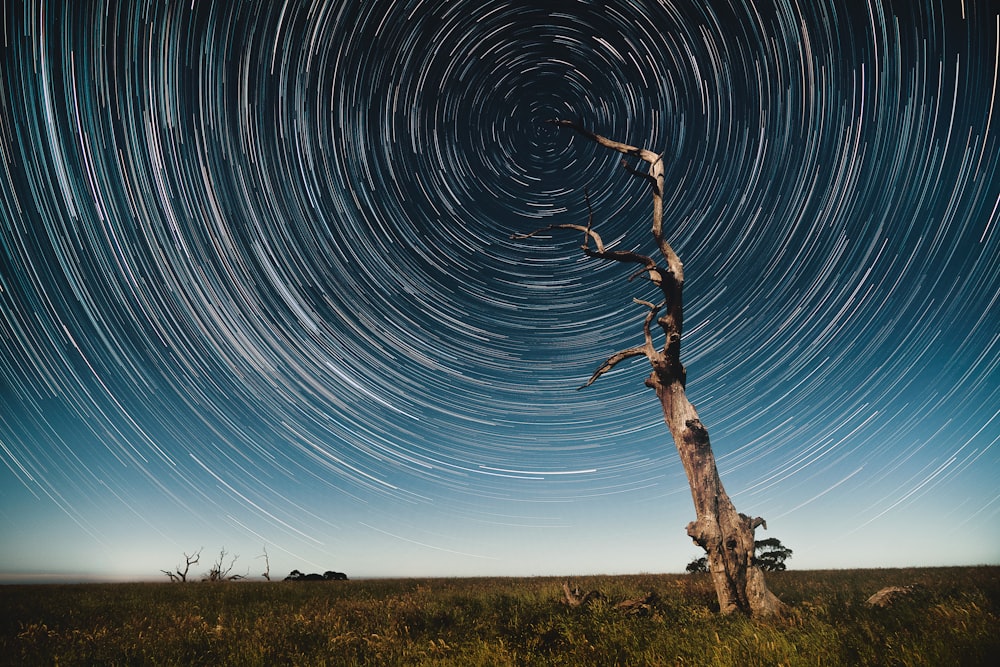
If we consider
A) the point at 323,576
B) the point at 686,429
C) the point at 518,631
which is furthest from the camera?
the point at 323,576

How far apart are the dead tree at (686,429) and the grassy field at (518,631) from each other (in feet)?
2.18

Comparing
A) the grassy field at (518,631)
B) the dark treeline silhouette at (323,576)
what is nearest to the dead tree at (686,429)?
the grassy field at (518,631)

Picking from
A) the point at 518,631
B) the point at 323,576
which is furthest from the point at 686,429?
the point at 323,576

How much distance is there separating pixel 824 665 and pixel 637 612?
12.7 ft

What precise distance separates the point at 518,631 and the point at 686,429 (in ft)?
16.7

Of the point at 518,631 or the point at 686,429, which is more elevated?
the point at 686,429

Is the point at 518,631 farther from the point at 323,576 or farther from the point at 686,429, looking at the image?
the point at 323,576

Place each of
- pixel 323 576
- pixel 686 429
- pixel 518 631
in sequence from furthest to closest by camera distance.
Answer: pixel 323 576, pixel 686 429, pixel 518 631

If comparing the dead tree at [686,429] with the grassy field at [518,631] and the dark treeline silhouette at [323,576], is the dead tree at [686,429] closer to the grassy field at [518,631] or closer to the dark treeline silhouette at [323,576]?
the grassy field at [518,631]

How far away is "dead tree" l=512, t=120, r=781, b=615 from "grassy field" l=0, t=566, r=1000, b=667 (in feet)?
2.18

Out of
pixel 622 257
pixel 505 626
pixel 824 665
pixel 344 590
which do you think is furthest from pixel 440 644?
pixel 344 590

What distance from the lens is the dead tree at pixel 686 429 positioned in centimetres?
811

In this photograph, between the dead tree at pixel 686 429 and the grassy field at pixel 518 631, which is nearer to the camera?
the grassy field at pixel 518 631

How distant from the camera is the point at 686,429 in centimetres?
905
